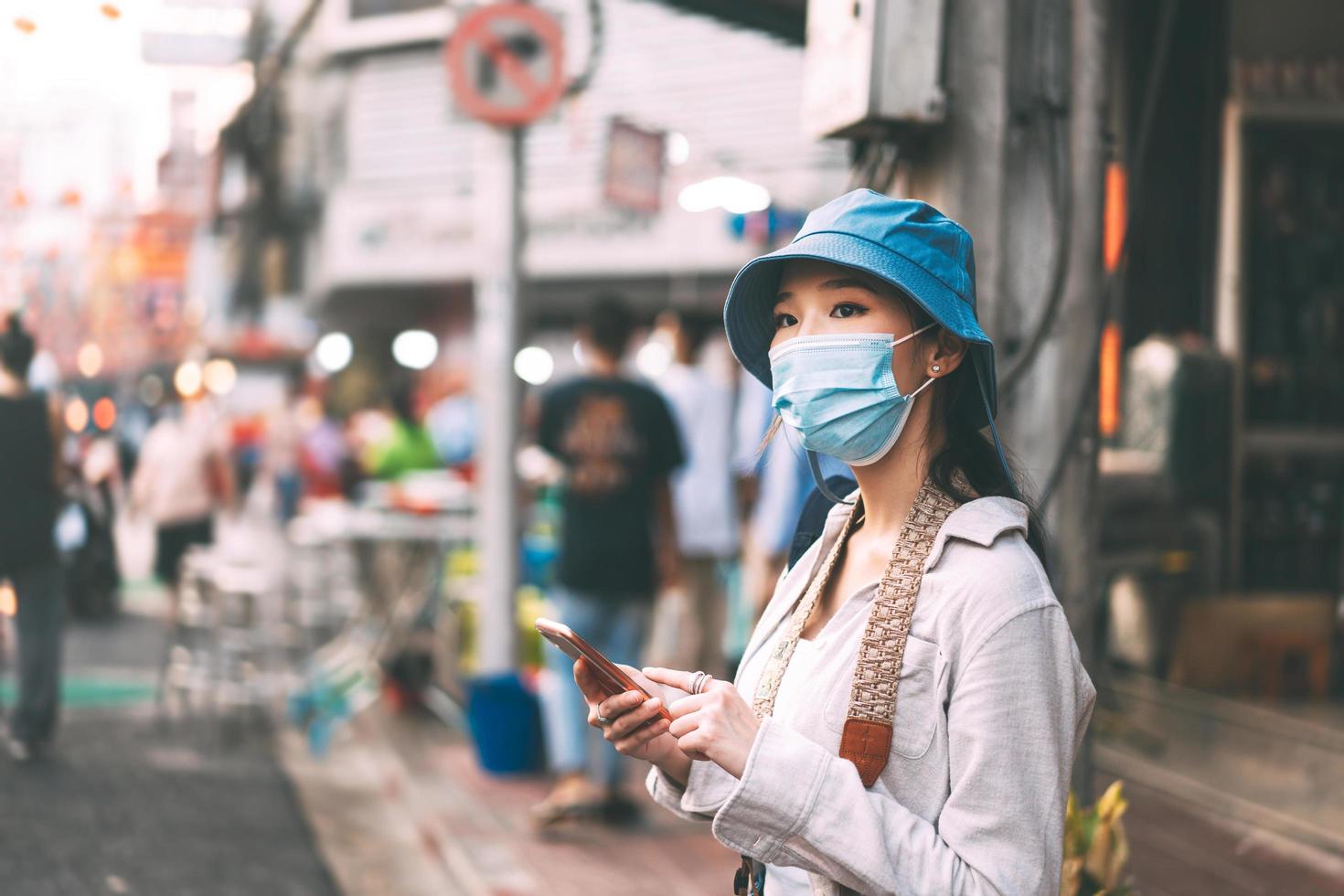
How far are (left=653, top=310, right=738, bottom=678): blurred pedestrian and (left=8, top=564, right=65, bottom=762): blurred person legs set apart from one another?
3.59 metres

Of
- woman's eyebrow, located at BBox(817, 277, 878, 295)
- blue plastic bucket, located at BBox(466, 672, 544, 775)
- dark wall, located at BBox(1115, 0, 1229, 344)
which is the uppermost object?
dark wall, located at BBox(1115, 0, 1229, 344)

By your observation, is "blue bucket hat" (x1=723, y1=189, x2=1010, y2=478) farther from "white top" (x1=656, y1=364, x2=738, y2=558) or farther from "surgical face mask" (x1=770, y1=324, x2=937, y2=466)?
"white top" (x1=656, y1=364, x2=738, y2=558)

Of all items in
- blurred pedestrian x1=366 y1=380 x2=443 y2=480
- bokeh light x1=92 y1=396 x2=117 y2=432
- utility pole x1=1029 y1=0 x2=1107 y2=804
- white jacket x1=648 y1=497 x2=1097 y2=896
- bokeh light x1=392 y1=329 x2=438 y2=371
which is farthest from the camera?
bokeh light x1=392 y1=329 x2=438 y2=371

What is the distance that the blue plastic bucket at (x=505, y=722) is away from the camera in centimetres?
716

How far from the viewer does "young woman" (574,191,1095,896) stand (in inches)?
70.1

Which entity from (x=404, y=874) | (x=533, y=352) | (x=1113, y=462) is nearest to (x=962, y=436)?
(x=404, y=874)

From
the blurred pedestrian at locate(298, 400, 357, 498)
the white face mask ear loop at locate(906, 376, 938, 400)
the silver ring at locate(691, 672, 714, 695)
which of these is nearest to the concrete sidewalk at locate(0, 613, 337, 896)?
the silver ring at locate(691, 672, 714, 695)

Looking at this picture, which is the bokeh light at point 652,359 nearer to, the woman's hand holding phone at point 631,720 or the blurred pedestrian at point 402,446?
the blurred pedestrian at point 402,446

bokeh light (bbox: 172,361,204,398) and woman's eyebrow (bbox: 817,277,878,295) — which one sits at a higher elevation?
woman's eyebrow (bbox: 817,277,878,295)

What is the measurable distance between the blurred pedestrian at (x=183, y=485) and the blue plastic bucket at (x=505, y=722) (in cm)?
349

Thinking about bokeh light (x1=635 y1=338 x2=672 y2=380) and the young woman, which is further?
bokeh light (x1=635 y1=338 x2=672 y2=380)

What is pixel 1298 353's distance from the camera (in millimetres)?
8680

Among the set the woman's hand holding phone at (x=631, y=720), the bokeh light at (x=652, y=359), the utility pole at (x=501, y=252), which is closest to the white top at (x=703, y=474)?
the utility pole at (x=501, y=252)

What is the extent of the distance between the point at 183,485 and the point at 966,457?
8761 millimetres
